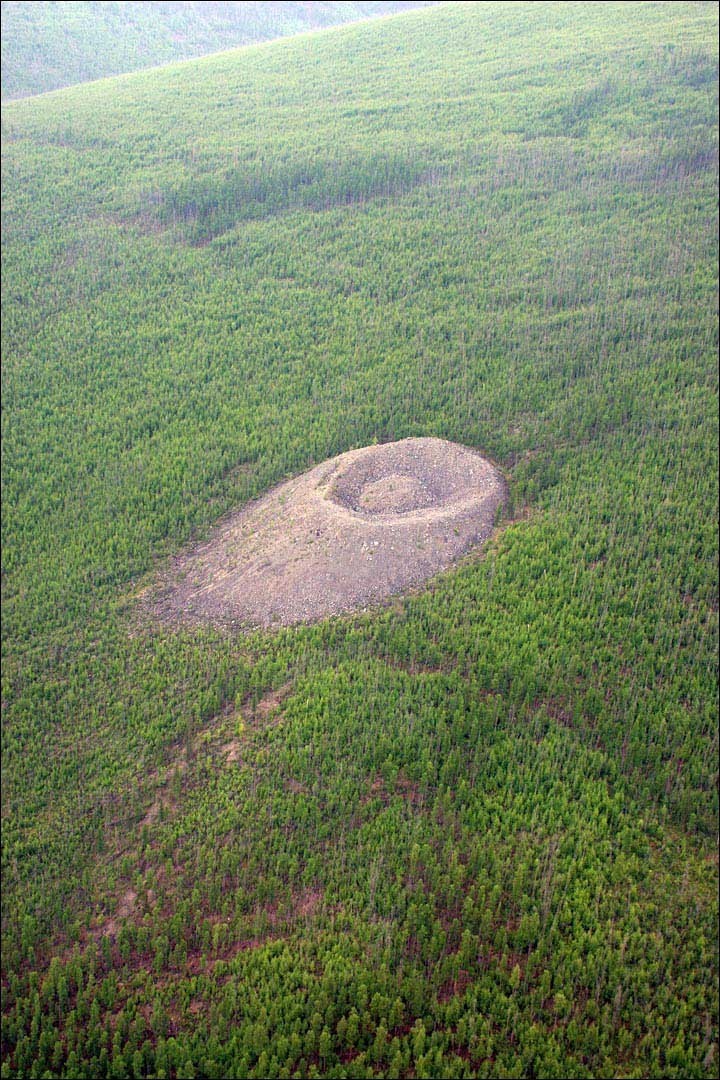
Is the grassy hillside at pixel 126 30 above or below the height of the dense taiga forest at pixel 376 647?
above

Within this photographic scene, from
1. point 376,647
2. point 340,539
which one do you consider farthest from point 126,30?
point 376,647

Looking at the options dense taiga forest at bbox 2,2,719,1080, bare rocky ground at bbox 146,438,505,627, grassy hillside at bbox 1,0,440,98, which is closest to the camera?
dense taiga forest at bbox 2,2,719,1080

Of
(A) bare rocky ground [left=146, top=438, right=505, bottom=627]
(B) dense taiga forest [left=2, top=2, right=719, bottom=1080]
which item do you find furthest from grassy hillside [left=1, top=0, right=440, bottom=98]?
(A) bare rocky ground [left=146, top=438, right=505, bottom=627]

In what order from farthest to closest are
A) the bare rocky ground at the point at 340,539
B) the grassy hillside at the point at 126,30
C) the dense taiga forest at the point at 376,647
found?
the grassy hillside at the point at 126,30 < the bare rocky ground at the point at 340,539 < the dense taiga forest at the point at 376,647

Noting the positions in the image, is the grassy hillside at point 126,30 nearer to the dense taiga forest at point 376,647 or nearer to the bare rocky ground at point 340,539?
the dense taiga forest at point 376,647

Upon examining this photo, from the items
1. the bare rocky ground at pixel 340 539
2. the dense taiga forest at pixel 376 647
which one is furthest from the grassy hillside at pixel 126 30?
the bare rocky ground at pixel 340 539

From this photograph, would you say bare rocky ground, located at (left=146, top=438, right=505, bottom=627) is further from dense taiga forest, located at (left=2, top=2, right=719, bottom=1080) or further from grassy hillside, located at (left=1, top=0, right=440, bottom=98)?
grassy hillside, located at (left=1, top=0, right=440, bottom=98)

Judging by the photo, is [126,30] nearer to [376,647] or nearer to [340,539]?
[340,539]
